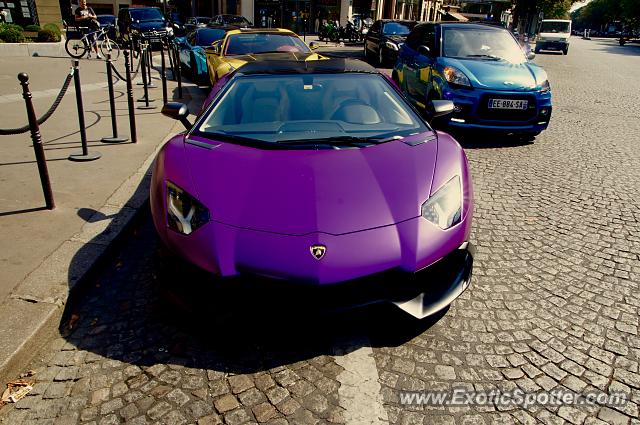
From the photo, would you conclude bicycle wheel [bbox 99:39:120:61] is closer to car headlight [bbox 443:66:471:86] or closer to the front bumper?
car headlight [bbox 443:66:471:86]

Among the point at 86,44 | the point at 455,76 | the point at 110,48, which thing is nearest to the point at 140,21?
the point at 110,48

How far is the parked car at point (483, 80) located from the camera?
6.79 m

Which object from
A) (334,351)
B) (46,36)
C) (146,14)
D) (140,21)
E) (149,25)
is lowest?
(334,351)

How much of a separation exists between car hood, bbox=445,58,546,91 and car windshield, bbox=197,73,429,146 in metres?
3.49

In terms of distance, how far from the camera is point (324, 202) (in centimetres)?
250

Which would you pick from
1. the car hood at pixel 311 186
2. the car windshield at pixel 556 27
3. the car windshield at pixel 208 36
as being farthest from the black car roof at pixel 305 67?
the car windshield at pixel 556 27

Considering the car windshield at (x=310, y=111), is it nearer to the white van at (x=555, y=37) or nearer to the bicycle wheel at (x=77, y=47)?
the bicycle wheel at (x=77, y=47)

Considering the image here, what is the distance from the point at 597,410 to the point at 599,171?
15.3 feet

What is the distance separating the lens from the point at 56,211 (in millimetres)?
4117

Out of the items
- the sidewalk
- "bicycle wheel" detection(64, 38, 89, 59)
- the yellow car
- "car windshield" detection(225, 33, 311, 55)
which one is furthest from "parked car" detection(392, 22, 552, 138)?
"bicycle wheel" detection(64, 38, 89, 59)

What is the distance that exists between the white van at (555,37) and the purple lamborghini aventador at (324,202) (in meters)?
30.9

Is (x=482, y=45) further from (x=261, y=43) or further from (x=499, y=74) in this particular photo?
(x=261, y=43)

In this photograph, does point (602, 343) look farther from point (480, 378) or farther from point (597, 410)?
point (480, 378)

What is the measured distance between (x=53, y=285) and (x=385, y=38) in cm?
1538
